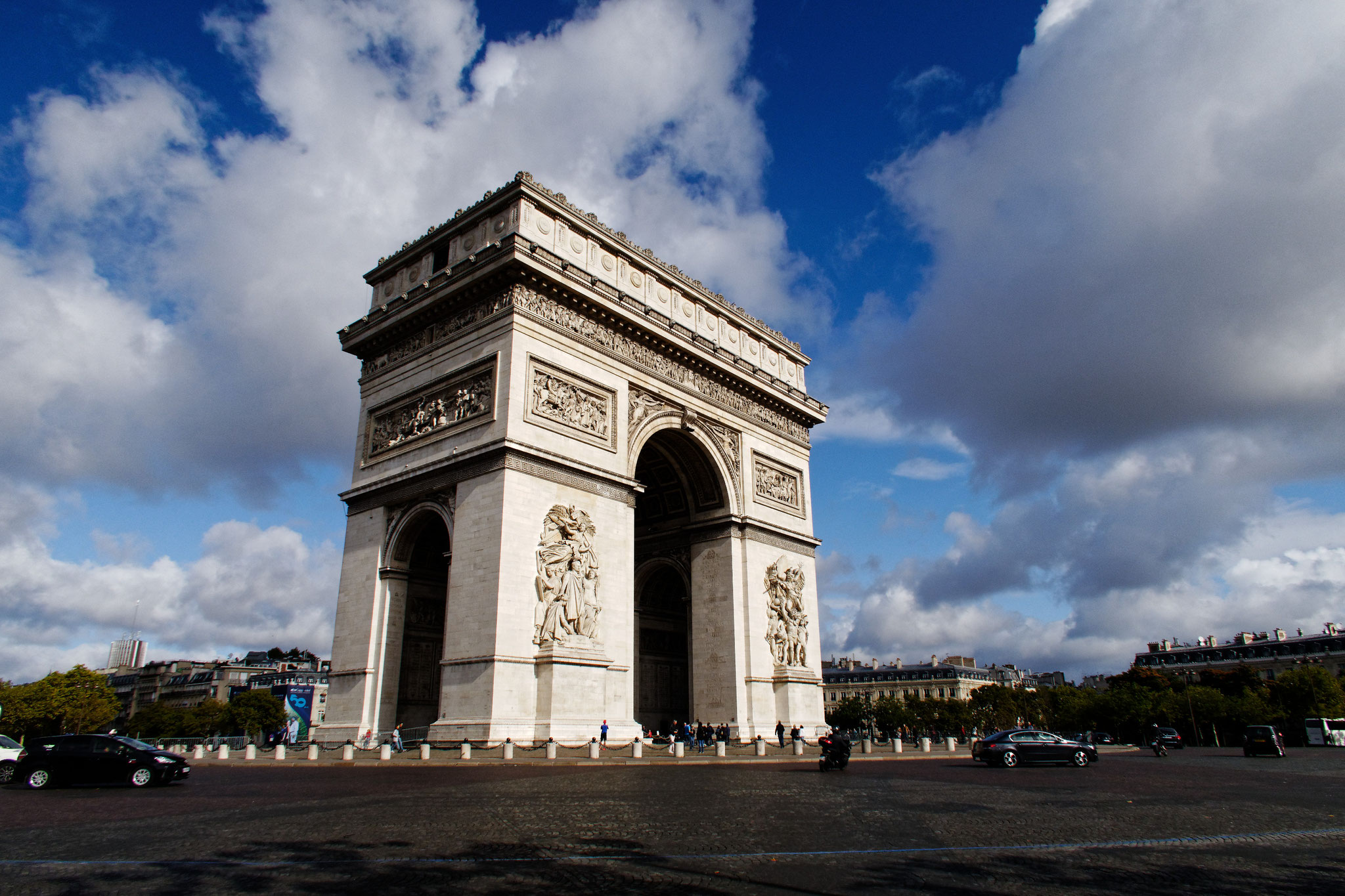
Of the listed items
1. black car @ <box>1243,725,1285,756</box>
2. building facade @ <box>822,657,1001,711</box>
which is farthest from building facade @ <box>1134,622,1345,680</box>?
black car @ <box>1243,725,1285,756</box>

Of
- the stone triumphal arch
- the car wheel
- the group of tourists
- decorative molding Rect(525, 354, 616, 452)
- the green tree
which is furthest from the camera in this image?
the green tree

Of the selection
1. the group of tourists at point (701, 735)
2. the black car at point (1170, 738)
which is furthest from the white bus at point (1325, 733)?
the group of tourists at point (701, 735)

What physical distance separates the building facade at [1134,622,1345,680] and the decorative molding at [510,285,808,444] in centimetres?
8118

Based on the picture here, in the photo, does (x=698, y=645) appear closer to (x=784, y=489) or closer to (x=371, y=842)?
(x=784, y=489)

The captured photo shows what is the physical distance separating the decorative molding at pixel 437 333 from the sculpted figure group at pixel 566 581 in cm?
645

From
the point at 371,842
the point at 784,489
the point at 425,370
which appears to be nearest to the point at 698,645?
the point at 784,489

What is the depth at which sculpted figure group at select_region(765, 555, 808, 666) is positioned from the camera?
32000mm

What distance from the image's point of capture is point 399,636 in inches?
1045

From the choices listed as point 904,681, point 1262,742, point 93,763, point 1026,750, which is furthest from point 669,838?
point 904,681

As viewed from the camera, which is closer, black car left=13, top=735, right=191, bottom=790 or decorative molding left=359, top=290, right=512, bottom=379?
black car left=13, top=735, right=191, bottom=790

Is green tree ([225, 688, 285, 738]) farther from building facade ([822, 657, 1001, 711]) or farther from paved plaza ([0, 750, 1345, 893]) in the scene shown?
paved plaza ([0, 750, 1345, 893])

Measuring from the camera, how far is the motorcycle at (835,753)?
1789 centimetres

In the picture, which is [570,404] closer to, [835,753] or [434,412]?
[434,412]

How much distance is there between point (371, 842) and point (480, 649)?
1611 centimetres
